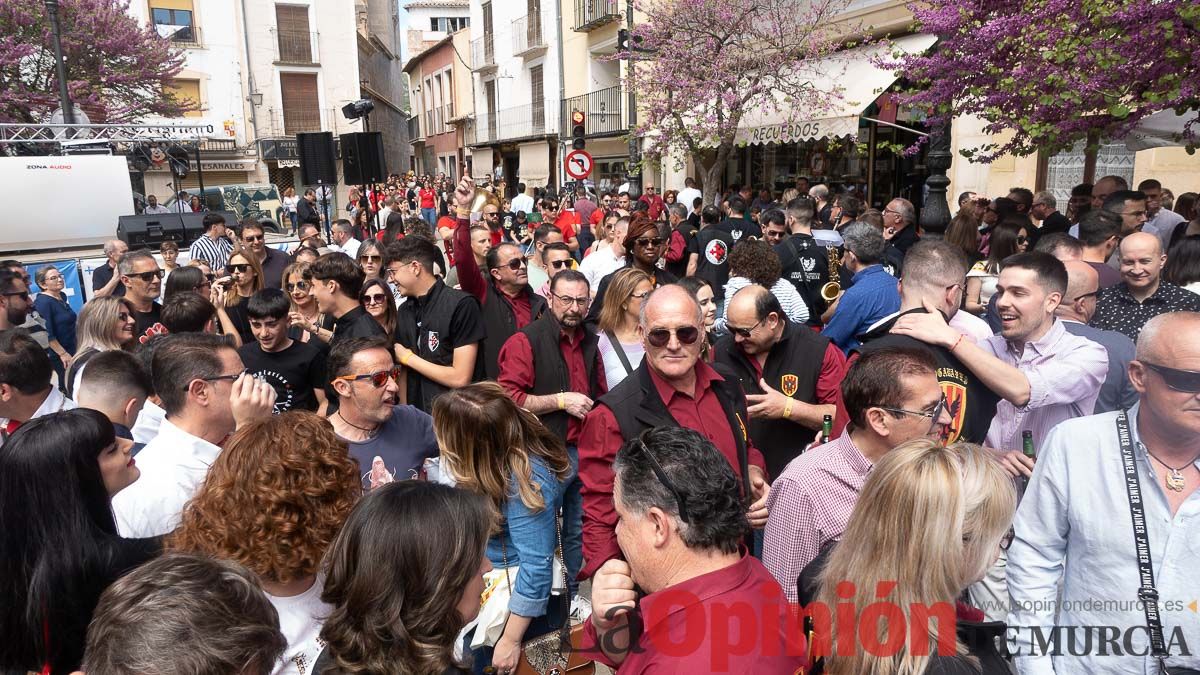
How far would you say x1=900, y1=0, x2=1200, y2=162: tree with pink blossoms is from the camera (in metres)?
5.63

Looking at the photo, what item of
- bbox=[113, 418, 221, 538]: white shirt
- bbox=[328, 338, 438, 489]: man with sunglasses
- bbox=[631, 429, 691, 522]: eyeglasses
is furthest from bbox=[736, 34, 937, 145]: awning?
bbox=[113, 418, 221, 538]: white shirt

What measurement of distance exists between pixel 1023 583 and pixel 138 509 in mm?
2888

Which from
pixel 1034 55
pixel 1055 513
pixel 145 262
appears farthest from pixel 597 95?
pixel 1055 513

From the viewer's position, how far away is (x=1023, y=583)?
89.8 inches

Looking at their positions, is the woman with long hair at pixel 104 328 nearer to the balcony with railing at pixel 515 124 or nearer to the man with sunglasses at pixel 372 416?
the man with sunglasses at pixel 372 416

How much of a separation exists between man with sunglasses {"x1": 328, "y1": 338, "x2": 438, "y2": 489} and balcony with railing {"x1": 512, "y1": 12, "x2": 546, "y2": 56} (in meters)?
25.7

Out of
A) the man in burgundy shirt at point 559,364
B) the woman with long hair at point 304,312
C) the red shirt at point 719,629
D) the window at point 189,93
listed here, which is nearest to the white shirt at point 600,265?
the woman with long hair at point 304,312

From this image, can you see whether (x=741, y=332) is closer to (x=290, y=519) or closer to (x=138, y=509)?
(x=290, y=519)

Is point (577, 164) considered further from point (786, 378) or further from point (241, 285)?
point (786, 378)

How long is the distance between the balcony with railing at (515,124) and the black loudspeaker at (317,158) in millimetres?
17488

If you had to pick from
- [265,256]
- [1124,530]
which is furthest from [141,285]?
[1124,530]

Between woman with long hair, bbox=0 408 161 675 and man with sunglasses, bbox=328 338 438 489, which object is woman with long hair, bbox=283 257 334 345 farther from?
woman with long hair, bbox=0 408 161 675

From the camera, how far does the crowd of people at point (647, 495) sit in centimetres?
174

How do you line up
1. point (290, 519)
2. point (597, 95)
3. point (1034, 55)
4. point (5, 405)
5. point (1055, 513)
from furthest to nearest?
point (597, 95) < point (1034, 55) < point (5, 405) < point (1055, 513) < point (290, 519)
